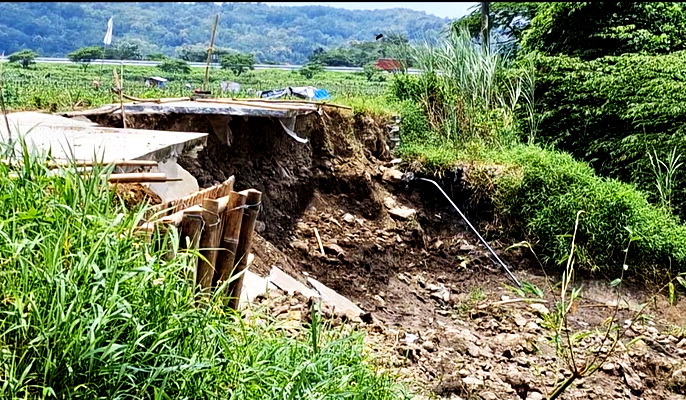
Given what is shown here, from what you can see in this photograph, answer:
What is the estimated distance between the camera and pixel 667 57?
267 inches

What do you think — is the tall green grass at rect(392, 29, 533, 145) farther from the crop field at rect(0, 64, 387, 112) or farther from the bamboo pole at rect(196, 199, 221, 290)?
the bamboo pole at rect(196, 199, 221, 290)

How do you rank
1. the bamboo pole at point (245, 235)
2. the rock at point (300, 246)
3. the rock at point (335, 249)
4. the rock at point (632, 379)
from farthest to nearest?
the rock at point (335, 249) → the rock at point (300, 246) → the rock at point (632, 379) → the bamboo pole at point (245, 235)

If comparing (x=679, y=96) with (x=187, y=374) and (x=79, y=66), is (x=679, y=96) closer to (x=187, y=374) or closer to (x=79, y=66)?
(x=79, y=66)

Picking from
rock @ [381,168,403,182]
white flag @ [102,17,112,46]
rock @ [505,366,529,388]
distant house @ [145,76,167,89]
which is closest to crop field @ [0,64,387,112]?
distant house @ [145,76,167,89]

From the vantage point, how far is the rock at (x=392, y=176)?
653 cm

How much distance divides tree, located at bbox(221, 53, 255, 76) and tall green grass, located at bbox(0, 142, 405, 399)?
178 inches

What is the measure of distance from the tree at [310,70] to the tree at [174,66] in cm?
133

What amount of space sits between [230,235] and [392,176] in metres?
4.38

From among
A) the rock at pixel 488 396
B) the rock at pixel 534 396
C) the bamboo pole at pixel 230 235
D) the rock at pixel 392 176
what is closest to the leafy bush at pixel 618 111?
the rock at pixel 392 176

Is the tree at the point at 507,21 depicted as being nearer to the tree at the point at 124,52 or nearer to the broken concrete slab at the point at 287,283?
the tree at the point at 124,52

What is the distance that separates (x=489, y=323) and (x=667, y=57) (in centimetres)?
407

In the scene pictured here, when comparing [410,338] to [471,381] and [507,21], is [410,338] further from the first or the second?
[507,21]

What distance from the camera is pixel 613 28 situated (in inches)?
301

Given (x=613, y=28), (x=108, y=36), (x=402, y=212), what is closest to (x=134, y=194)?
(x=108, y=36)
